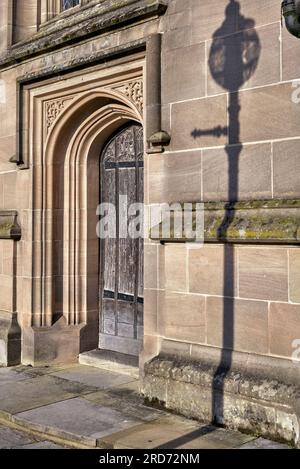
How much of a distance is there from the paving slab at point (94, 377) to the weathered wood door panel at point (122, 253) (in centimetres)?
45

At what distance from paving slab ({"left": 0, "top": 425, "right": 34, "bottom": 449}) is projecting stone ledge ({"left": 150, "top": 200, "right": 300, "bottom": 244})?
226 centimetres

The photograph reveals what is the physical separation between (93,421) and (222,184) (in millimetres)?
2492

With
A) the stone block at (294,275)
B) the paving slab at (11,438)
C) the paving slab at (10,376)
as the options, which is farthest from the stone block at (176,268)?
the paving slab at (10,376)

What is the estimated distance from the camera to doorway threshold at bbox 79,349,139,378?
6941 mm

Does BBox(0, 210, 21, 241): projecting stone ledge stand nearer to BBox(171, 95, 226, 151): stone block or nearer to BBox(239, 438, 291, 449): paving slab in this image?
BBox(171, 95, 226, 151): stone block

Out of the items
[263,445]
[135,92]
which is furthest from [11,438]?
[135,92]

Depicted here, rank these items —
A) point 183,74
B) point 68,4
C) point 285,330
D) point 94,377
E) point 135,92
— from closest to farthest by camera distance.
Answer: point 285,330 → point 183,74 → point 135,92 → point 94,377 → point 68,4

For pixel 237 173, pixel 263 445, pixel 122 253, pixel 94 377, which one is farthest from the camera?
pixel 122 253

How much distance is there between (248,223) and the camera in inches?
197

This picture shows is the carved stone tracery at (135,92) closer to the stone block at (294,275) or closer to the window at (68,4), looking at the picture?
the window at (68,4)

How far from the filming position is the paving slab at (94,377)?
6.50 m

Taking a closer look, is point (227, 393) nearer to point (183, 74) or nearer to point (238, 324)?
point (238, 324)
